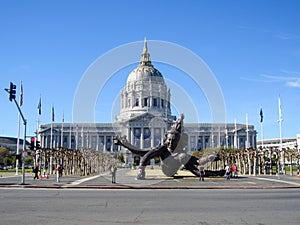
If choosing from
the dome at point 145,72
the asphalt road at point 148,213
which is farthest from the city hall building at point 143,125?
the asphalt road at point 148,213

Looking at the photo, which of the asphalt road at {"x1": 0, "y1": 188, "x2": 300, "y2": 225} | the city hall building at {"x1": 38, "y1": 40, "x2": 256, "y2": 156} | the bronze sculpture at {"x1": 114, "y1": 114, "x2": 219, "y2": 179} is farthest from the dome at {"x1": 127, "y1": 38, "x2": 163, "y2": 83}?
the asphalt road at {"x1": 0, "y1": 188, "x2": 300, "y2": 225}

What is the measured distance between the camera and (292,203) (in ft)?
58.8

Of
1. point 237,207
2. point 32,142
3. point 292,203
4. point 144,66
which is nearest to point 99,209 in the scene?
point 237,207

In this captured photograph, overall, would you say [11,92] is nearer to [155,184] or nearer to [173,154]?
[155,184]

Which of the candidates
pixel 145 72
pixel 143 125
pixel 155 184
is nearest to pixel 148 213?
pixel 155 184

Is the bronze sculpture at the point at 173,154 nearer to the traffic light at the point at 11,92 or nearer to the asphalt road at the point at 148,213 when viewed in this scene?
the traffic light at the point at 11,92

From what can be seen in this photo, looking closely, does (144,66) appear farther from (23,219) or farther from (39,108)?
(23,219)

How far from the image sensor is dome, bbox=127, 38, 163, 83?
171750mm

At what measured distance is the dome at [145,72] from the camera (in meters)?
172

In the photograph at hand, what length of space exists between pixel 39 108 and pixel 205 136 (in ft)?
393

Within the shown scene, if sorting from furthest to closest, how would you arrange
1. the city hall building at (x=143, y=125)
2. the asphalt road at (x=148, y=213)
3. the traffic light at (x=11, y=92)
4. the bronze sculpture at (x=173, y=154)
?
1. the city hall building at (x=143, y=125)
2. the bronze sculpture at (x=173, y=154)
3. the traffic light at (x=11, y=92)
4. the asphalt road at (x=148, y=213)

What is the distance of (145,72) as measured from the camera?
174250 millimetres

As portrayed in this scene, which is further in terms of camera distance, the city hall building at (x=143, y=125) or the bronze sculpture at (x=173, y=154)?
the city hall building at (x=143, y=125)

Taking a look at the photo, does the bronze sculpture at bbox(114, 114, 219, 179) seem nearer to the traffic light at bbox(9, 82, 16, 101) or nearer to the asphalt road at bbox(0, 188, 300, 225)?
the traffic light at bbox(9, 82, 16, 101)
